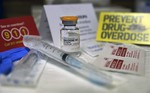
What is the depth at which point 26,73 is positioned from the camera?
524 mm

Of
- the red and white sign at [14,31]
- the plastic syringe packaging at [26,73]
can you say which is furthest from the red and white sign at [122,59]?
the red and white sign at [14,31]

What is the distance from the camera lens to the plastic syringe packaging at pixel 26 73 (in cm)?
49

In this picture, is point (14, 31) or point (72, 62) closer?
point (72, 62)

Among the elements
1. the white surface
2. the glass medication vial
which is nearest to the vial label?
the glass medication vial

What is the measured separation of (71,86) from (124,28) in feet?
1.57

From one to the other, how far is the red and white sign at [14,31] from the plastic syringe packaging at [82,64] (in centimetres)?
5

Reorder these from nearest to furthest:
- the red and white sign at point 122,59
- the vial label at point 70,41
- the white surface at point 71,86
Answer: the white surface at point 71,86
the red and white sign at point 122,59
the vial label at point 70,41

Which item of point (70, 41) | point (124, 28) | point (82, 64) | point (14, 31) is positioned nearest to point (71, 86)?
point (82, 64)

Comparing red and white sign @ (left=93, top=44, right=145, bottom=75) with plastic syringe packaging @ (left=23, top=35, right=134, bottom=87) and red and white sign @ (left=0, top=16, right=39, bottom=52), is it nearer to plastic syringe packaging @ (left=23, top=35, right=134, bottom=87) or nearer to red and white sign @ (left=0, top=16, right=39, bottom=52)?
plastic syringe packaging @ (left=23, top=35, right=134, bottom=87)

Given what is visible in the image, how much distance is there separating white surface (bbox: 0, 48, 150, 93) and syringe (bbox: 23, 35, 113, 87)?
19 millimetres

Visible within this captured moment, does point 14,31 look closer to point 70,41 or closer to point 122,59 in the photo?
point 70,41

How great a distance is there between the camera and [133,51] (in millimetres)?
742

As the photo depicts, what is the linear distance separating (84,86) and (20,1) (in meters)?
1.28

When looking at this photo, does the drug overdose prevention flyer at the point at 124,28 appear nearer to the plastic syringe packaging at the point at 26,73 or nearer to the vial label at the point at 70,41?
the vial label at the point at 70,41
